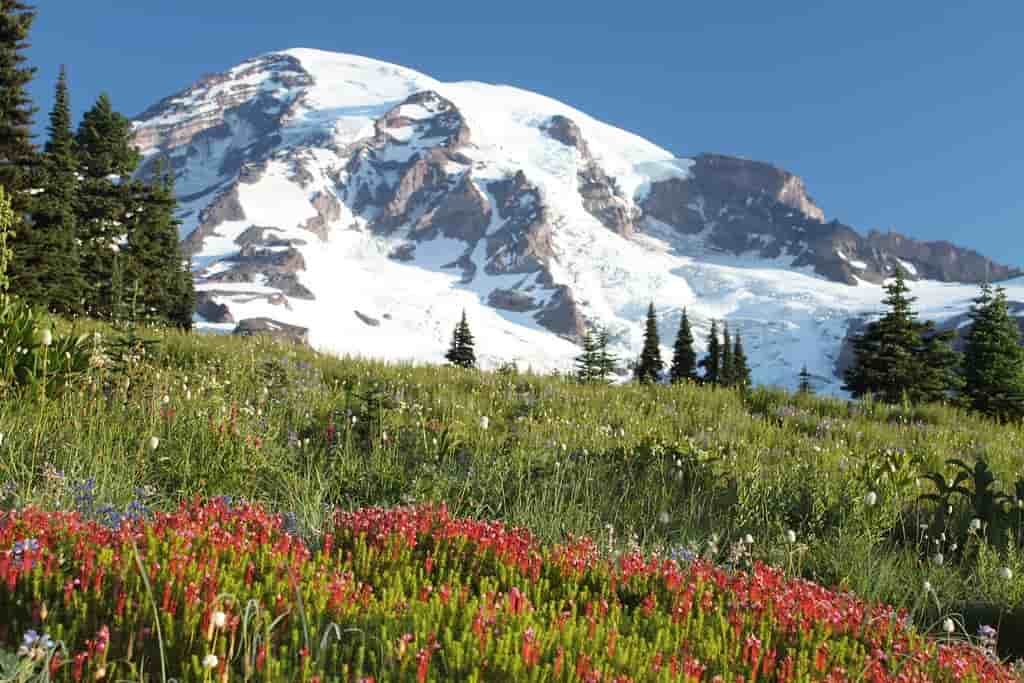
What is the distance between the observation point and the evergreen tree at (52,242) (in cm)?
3334

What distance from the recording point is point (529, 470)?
611cm

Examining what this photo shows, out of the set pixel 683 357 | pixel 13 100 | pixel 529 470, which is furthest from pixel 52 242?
pixel 683 357

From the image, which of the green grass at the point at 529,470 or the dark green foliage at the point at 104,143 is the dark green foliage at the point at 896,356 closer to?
the green grass at the point at 529,470

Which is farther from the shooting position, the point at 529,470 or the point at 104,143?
the point at 104,143

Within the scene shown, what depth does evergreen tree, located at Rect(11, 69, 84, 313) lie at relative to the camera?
33344mm

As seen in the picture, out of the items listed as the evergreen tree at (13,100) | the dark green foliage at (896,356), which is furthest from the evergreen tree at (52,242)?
the dark green foliage at (896,356)

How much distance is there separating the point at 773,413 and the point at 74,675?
38.0ft

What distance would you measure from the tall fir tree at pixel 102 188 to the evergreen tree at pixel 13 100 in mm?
9305

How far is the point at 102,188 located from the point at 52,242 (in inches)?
344

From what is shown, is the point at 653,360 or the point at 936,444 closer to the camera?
the point at 936,444

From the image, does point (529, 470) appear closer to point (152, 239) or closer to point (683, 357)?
point (152, 239)

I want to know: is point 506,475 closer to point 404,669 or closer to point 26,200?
point 404,669

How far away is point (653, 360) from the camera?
6103 centimetres

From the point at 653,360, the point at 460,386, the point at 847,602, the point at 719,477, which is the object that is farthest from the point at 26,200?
the point at 653,360
